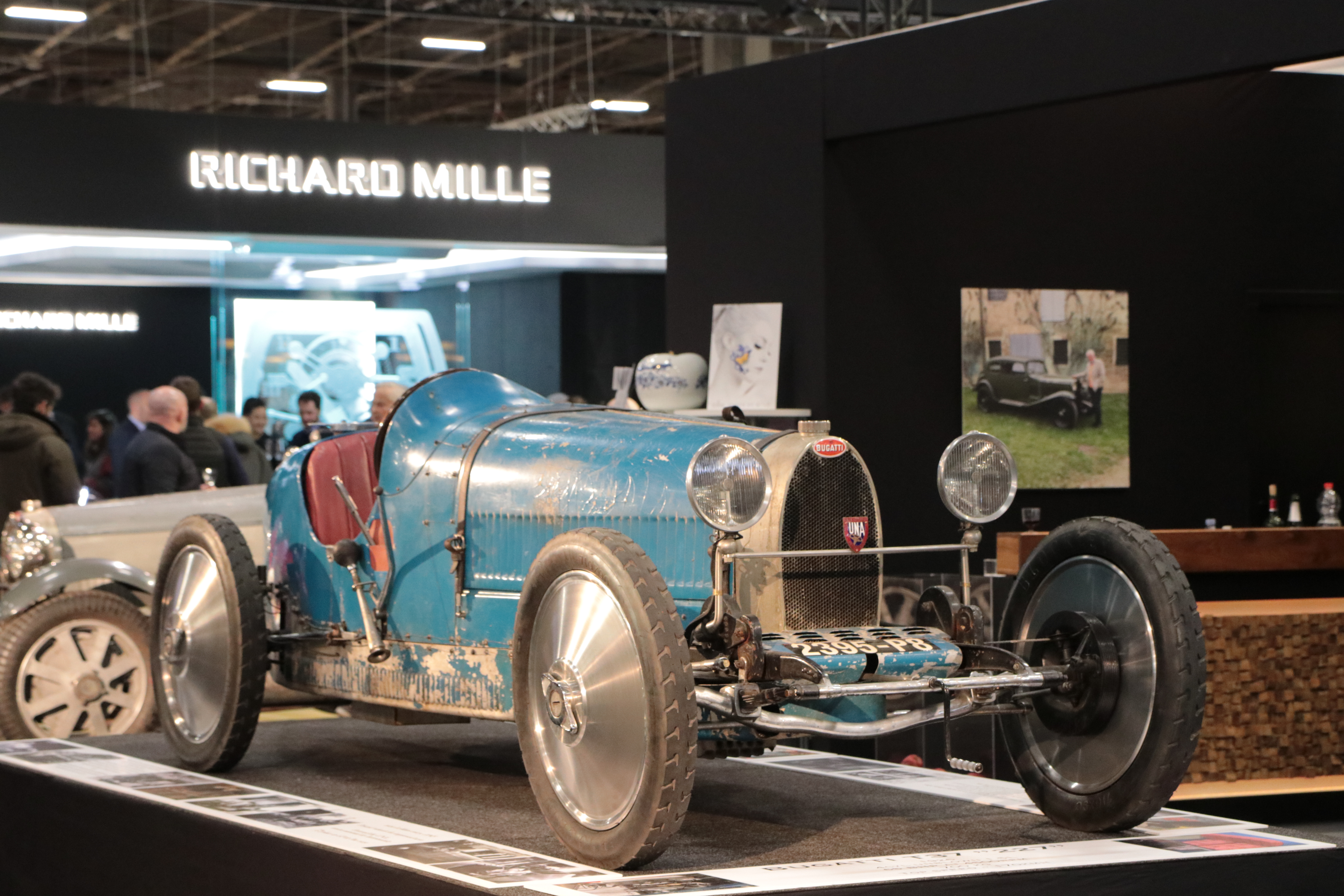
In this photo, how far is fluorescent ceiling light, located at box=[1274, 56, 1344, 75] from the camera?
7.69m

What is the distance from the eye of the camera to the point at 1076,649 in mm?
4133

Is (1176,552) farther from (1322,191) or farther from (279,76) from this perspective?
(279,76)

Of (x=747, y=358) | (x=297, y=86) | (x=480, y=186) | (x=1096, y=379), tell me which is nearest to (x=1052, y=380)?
(x=1096, y=379)

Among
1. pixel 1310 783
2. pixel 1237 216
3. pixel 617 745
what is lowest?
pixel 1310 783

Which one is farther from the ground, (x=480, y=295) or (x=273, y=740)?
(x=480, y=295)

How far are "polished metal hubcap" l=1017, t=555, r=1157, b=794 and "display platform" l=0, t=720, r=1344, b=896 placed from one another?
0.52 feet

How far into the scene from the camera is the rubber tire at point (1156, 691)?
3.86 meters

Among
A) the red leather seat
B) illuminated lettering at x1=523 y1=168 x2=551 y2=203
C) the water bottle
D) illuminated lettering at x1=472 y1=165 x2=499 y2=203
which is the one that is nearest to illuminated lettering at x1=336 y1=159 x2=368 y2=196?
illuminated lettering at x1=472 y1=165 x2=499 y2=203

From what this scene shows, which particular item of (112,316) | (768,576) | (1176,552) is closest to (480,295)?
(112,316)

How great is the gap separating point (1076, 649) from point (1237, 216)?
5.48 metres

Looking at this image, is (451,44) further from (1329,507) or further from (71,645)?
(71,645)

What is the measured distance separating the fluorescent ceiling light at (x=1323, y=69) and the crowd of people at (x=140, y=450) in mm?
4388

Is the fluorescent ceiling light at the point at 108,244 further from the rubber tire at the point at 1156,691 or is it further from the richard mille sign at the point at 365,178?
the rubber tire at the point at 1156,691

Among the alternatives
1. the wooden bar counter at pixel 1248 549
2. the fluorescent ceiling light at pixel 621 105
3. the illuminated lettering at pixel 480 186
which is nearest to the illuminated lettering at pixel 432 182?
the illuminated lettering at pixel 480 186
